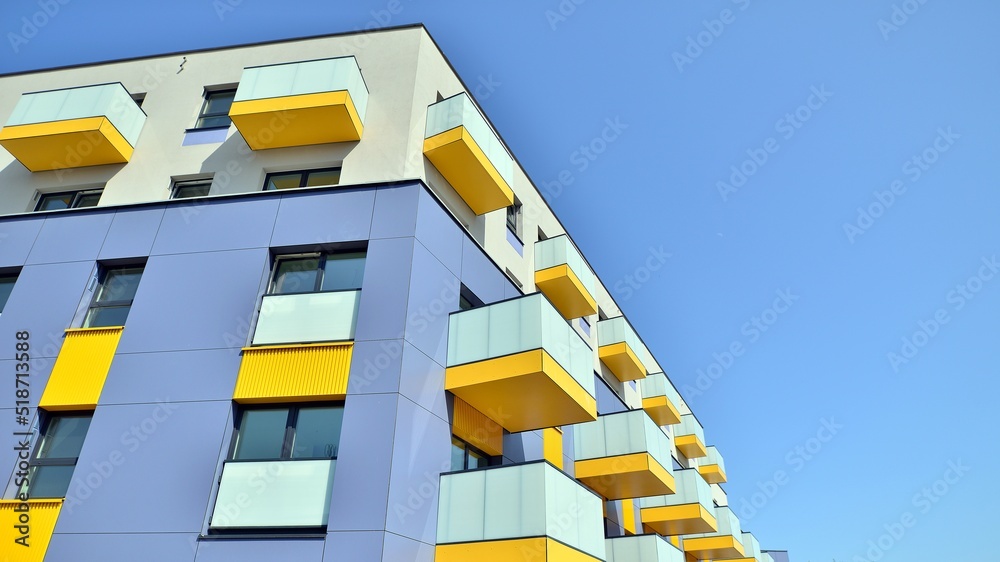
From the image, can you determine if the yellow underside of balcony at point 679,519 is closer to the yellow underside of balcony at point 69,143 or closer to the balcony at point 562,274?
the balcony at point 562,274

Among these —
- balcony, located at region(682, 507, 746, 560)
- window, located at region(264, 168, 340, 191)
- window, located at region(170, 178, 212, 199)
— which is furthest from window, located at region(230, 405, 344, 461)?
balcony, located at region(682, 507, 746, 560)

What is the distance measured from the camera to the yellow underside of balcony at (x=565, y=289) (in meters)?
18.5

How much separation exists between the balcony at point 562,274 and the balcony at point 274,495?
1036 cm

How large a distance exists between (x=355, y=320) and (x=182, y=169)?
616 centimetres

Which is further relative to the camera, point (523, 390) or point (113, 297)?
point (113, 297)

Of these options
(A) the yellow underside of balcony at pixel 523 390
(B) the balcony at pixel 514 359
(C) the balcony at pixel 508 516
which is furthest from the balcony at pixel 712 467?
(C) the balcony at pixel 508 516

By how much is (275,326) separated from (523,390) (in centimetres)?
477

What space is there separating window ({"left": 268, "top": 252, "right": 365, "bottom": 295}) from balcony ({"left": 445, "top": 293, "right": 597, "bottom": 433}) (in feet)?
7.00

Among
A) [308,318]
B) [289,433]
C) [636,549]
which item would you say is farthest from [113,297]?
[636,549]

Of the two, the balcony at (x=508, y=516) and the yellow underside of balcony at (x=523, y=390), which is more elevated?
the yellow underside of balcony at (x=523, y=390)

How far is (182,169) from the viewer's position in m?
13.5

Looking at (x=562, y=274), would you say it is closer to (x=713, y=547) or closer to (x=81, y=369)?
(x=81, y=369)

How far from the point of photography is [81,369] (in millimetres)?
11164

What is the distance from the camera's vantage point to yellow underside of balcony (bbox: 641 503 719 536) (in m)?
21.8
